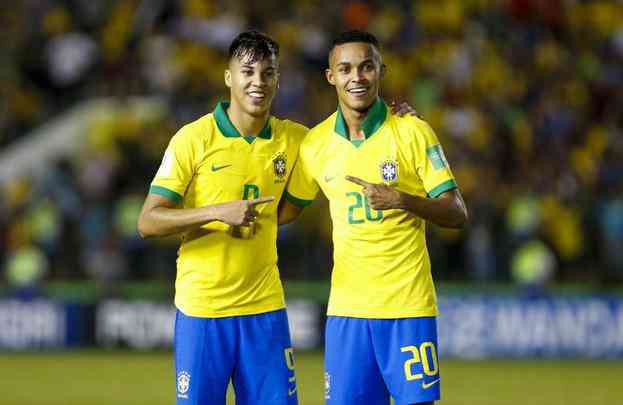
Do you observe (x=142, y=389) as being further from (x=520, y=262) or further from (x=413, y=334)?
(x=413, y=334)

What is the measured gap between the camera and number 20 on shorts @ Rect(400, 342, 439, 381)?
623 centimetres

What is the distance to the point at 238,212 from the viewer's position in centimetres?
598

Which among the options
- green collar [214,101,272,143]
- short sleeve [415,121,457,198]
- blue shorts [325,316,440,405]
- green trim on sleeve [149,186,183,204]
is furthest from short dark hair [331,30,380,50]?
blue shorts [325,316,440,405]

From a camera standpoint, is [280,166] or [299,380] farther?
[299,380]

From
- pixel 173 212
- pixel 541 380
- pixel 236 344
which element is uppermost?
pixel 173 212

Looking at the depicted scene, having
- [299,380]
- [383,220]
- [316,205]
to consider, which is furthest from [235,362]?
[316,205]

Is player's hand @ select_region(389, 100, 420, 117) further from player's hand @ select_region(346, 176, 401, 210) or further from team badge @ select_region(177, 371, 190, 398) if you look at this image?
team badge @ select_region(177, 371, 190, 398)

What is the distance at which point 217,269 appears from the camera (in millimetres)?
6324

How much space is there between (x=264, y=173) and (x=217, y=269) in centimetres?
52

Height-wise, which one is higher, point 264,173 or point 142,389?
point 264,173

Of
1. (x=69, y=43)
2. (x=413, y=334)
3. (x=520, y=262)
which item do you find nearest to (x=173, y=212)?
(x=413, y=334)

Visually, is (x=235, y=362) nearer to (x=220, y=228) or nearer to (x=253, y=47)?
(x=220, y=228)

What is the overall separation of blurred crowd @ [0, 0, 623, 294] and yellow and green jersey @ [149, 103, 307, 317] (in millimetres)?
7456

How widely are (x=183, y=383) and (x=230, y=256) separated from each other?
2.11ft
